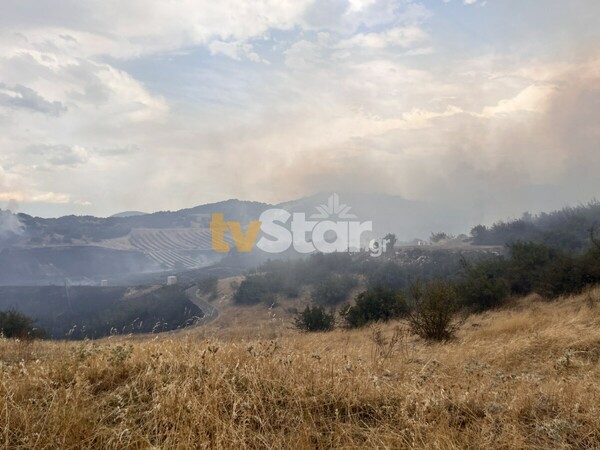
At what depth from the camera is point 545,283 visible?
15.5m

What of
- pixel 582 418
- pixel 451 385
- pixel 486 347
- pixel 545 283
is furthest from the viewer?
pixel 545 283

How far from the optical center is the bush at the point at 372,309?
1892 cm

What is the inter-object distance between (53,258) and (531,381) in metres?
113

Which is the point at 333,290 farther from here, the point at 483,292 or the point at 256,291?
the point at 483,292

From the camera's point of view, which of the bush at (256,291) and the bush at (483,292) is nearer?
the bush at (483,292)

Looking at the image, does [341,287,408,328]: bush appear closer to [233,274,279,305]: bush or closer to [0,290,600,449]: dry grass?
[0,290,600,449]: dry grass

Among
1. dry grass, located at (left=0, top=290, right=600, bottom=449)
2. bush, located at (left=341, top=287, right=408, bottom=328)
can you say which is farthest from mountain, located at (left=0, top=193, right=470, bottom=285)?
dry grass, located at (left=0, top=290, right=600, bottom=449)

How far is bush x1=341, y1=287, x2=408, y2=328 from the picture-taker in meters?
18.9

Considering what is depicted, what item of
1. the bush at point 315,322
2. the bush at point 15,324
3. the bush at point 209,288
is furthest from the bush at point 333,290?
the bush at point 15,324

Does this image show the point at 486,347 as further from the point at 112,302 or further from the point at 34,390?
the point at 112,302

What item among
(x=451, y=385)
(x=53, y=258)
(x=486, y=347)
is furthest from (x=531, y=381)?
(x=53, y=258)

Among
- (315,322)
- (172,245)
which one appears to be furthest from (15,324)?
(172,245)

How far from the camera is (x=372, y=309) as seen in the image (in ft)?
64.9

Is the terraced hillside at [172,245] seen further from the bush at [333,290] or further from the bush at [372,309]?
the bush at [372,309]
